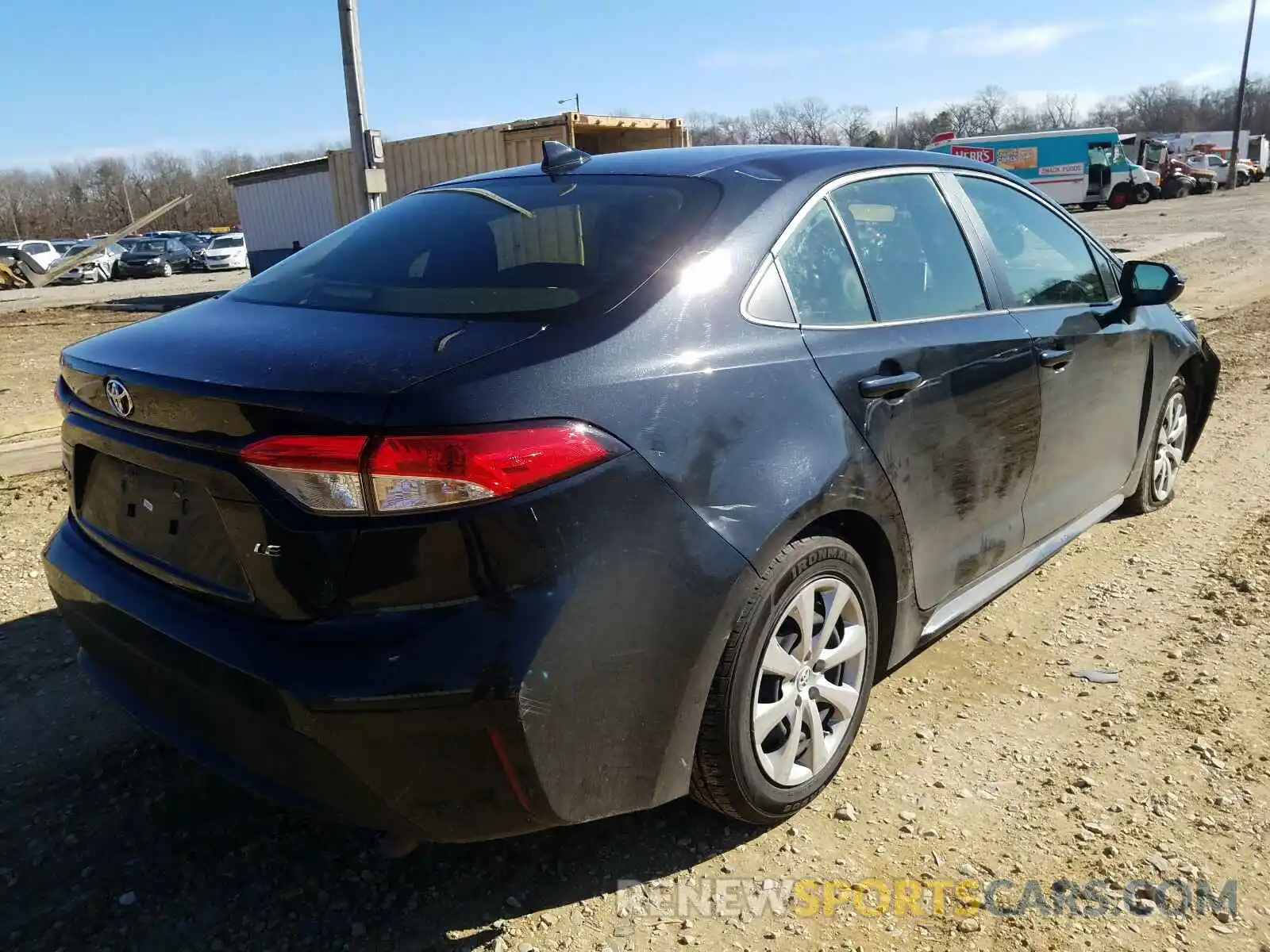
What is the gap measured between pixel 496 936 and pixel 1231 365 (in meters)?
8.30

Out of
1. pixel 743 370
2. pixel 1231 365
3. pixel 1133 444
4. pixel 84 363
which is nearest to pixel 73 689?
pixel 84 363

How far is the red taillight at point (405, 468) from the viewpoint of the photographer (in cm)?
178

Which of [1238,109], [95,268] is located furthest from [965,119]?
[95,268]

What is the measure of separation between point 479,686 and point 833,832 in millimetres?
1218

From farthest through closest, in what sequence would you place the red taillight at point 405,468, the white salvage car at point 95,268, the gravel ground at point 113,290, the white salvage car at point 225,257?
the white salvage car at point 225,257, the white salvage car at point 95,268, the gravel ground at point 113,290, the red taillight at point 405,468

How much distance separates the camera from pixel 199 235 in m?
46.4

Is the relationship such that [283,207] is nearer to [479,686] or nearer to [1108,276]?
[1108,276]

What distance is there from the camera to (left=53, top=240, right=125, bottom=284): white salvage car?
116 ft

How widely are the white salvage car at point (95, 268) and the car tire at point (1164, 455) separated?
37747mm

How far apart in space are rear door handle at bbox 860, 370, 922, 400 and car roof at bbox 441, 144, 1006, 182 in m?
0.62

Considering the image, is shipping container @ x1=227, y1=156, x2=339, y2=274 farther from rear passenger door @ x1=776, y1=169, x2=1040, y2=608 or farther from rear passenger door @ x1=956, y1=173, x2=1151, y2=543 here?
rear passenger door @ x1=776, y1=169, x2=1040, y2=608

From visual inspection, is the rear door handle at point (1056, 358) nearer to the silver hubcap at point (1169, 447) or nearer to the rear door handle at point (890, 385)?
the rear door handle at point (890, 385)

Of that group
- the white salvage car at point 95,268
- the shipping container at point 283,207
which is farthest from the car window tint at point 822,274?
the white salvage car at point 95,268

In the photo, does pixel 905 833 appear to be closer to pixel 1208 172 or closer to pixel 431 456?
pixel 431 456
